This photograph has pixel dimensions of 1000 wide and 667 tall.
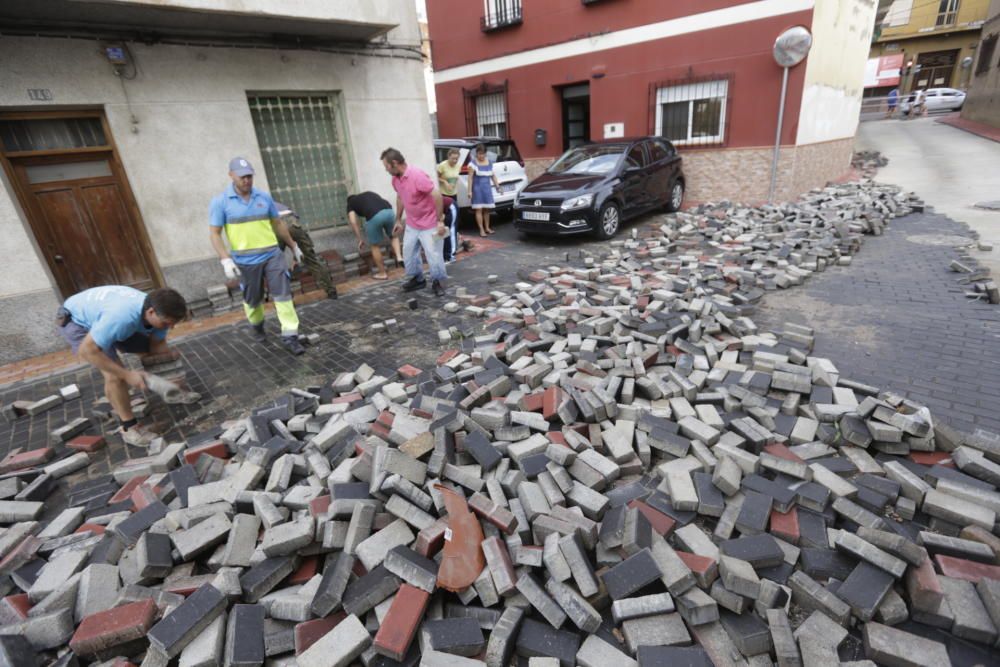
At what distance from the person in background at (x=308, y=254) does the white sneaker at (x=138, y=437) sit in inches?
136

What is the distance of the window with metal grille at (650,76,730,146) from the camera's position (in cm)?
1155

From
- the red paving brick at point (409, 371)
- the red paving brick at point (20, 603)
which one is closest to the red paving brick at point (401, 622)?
the red paving brick at point (20, 603)

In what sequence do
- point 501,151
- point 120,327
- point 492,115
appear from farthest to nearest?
point 492,115, point 501,151, point 120,327

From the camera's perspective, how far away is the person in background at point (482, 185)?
32.3ft

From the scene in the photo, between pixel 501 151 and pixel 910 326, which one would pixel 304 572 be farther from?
pixel 501 151

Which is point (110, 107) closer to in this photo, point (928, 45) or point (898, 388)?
point (898, 388)

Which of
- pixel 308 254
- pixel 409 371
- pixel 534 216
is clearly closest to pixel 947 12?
pixel 534 216

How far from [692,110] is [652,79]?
4.33 feet

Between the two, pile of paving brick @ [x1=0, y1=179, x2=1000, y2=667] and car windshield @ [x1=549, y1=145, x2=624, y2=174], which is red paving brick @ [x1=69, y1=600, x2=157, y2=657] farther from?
car windshield @ [x1=549, y1=145, x2=624, y2=174]

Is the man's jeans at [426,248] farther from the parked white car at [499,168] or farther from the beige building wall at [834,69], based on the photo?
the beige building wall at [834,69]

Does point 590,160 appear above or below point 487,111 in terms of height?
below

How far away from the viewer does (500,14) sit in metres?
14.5

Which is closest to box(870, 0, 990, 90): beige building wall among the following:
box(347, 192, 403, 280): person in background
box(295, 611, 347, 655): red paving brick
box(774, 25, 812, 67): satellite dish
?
box(774, 25, 812, 67): satellite dish

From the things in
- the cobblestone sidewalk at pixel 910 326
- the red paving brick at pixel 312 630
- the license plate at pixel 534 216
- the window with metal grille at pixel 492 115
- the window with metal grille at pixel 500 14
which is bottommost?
the cobblestone sidewalk at pixel 910 326
